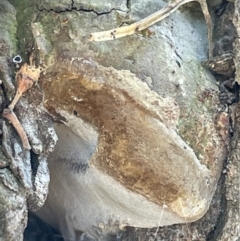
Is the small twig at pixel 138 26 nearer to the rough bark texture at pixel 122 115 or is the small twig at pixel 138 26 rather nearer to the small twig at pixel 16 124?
the rough bark texture at pixel 122 115

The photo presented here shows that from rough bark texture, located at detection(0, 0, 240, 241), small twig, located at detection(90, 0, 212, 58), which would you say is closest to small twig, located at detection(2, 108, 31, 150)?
rough bark texture, located at detection(0, 0, 240, 241)

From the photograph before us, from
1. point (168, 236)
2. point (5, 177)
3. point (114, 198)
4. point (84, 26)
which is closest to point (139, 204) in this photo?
point (114, 198)

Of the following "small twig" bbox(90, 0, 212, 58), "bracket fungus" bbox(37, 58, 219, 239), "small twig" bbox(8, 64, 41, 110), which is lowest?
"bracket fungus" bbox(37, 58, 219, 239)

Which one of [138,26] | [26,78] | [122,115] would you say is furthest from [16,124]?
[138,26]

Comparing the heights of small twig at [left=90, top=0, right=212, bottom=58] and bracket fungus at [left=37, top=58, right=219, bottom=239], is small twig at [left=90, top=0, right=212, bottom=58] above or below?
above

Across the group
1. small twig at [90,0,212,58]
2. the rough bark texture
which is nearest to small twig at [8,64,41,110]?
the rough bark texture

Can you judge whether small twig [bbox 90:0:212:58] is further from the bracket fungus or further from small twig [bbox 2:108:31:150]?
small twig [bbox 2:108:31:150]

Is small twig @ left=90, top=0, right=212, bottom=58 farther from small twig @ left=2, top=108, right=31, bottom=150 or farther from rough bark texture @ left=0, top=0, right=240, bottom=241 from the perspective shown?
small twig @ left=2, top=108, right=31, bottom=150

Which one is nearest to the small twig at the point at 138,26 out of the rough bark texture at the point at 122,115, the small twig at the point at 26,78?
the rough bark texture at the point at 122,115
